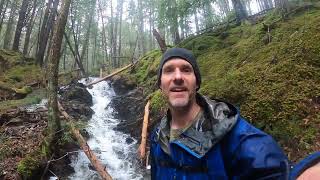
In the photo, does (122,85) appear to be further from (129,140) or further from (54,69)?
(54,69)

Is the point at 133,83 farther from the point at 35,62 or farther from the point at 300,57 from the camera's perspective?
the point at 300,57

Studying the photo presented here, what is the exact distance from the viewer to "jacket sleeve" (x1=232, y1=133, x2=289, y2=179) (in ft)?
6.41

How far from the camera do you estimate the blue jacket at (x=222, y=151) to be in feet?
6.60

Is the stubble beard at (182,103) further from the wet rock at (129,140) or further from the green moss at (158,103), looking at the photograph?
the wet rock at (129,140)

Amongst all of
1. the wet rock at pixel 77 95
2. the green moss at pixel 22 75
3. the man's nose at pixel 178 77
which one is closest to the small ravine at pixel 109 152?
the wet rock at pixel 77 95

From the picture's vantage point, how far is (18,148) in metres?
8.45

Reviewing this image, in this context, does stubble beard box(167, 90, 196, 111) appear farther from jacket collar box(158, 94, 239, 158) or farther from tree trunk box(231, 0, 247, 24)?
tree trunk box(231, 0, 247, 24)

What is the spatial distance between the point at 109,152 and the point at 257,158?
10.1 metres

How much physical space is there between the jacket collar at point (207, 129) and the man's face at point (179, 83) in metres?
0.14

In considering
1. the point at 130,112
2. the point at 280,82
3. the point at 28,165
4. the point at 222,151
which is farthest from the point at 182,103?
the point at 130,112

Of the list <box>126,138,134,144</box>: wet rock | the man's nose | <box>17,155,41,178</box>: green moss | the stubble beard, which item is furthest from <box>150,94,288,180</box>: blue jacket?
<box>126,138,134,144</box>: wet rock

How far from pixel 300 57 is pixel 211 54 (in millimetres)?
5687

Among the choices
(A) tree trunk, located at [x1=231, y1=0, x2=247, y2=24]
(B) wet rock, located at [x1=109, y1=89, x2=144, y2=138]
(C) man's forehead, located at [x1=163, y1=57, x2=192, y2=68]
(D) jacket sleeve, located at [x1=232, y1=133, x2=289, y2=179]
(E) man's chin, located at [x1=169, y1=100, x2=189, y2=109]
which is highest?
(A) tree trunk, located at [x1=231, y1=0, x2=247, y2=24]

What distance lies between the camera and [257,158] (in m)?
2.00
